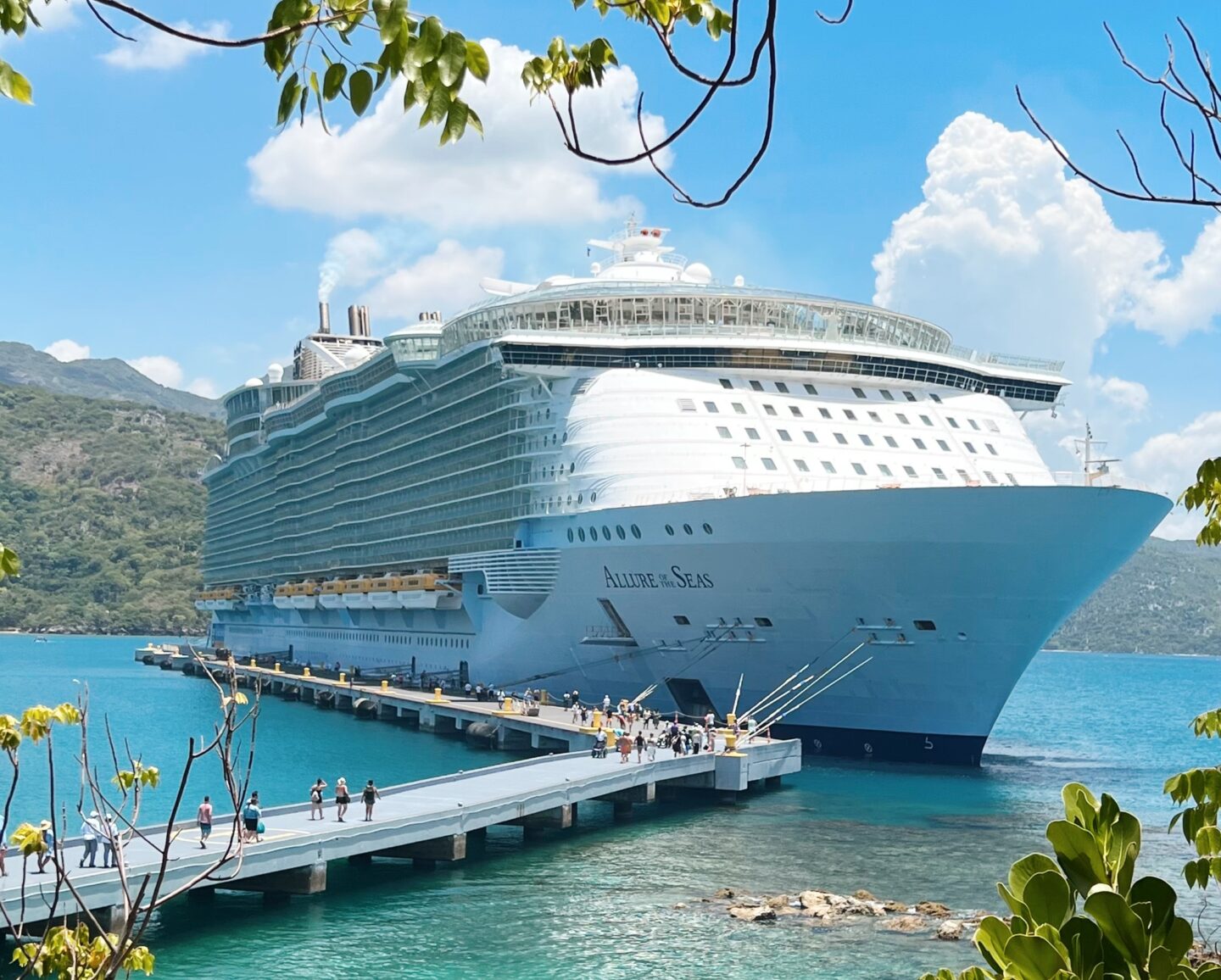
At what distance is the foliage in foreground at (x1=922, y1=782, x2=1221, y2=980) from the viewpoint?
3.43 meters

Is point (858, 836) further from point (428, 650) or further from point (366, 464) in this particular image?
point (366, 464)

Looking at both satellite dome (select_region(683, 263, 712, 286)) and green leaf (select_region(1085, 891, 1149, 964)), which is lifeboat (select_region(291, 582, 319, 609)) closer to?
satellite dome (select_region(683, 263, 712, 286))

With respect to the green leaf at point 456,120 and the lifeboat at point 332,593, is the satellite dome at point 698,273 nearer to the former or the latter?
the lifeboat at point 332,593

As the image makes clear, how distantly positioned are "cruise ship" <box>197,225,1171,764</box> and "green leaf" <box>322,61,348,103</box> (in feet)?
92.5

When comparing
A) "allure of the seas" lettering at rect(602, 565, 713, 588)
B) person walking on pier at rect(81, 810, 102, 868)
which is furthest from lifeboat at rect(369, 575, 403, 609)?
person walking on pier at rect(81, 810, 102, 868)

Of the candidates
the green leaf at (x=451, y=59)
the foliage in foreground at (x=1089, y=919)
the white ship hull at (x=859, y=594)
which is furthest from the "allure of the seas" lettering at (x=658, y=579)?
the green leaf at (x=451, y=59)

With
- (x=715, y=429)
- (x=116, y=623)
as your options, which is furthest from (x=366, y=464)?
(x=116, y=623)

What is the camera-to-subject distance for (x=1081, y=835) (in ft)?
11.8

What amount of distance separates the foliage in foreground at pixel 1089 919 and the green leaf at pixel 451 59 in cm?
241

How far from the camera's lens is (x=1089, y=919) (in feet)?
11.1

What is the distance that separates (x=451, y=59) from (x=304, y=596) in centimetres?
6808

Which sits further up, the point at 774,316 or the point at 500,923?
the point at 774,316

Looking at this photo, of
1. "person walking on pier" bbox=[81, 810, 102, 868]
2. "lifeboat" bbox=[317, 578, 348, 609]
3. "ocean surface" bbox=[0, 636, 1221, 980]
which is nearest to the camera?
"ocean surface" bbox=[0, 636, 1221, 980]

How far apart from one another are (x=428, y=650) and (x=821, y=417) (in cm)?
2198
